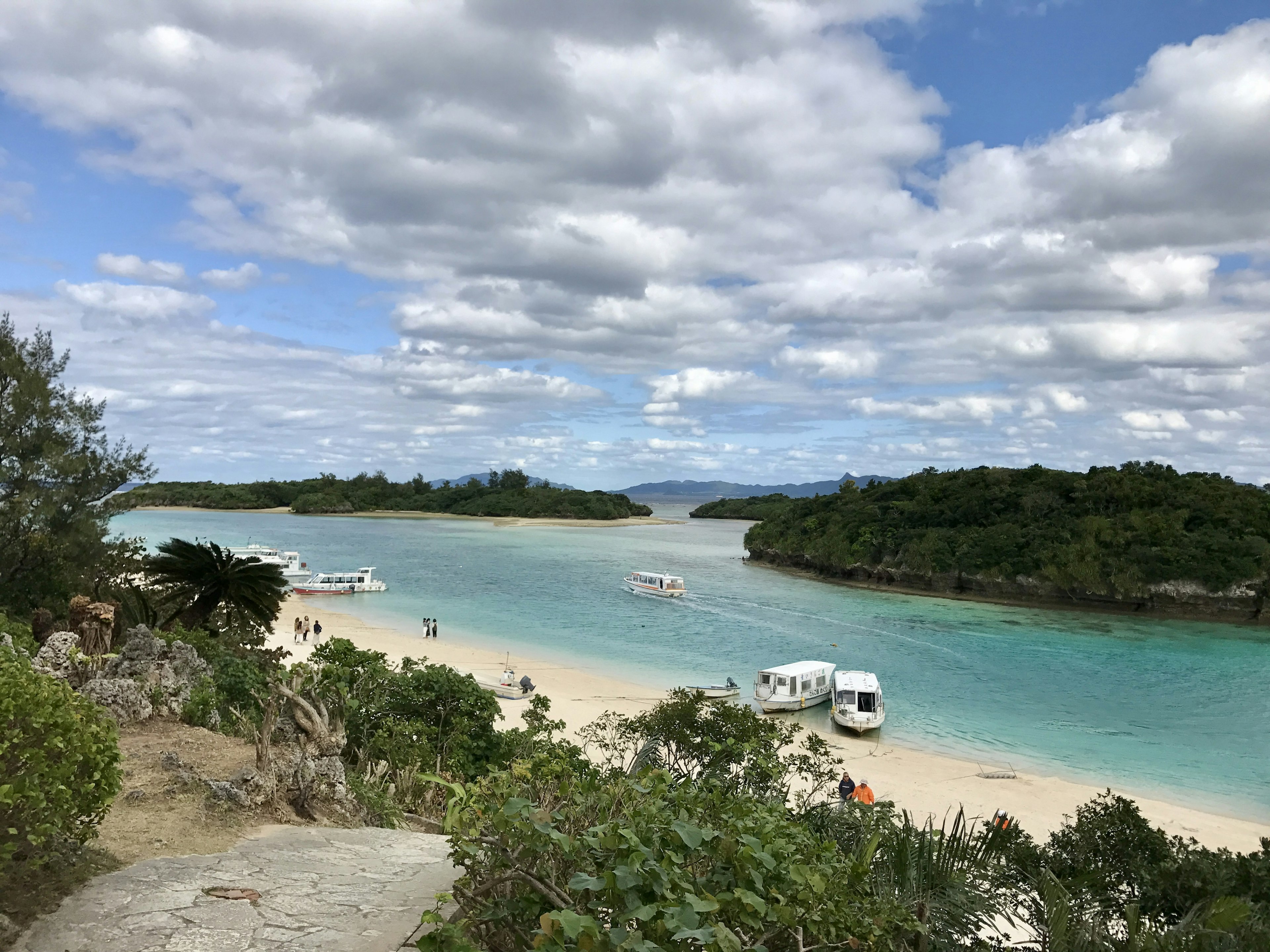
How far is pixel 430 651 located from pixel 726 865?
33781 mm

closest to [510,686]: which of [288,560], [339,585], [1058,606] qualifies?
[339,585]

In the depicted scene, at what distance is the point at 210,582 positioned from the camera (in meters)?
17.3

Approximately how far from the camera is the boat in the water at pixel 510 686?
88.0ft

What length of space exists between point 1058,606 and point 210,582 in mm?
58465

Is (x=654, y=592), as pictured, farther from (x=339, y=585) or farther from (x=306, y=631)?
(x=306, y=631)

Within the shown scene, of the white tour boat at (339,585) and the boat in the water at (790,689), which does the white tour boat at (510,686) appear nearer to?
the boat in the water at (790,689)

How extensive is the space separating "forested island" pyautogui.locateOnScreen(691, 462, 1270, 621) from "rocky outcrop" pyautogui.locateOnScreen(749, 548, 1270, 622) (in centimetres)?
9

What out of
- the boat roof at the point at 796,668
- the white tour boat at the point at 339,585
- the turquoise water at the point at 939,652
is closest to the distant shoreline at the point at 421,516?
the turquoise water at the point at 939,652

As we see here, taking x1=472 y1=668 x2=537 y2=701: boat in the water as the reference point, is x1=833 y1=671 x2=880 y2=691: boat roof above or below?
above

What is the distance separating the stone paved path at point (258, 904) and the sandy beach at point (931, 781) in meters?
8.72

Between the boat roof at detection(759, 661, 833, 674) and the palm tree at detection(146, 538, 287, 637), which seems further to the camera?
the boat roof at detection(759, 661, 833, 674)

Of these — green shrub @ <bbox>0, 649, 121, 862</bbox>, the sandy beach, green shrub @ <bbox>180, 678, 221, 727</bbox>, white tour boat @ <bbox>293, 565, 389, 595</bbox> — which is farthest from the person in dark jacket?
white tour boat @ <bbox>293, 565, 389, 595</bbox>

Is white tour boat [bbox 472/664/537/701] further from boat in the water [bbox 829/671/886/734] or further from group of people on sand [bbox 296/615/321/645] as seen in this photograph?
boat in the water [bbox 829/671/886/734]

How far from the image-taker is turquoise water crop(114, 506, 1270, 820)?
2516 centimetres
